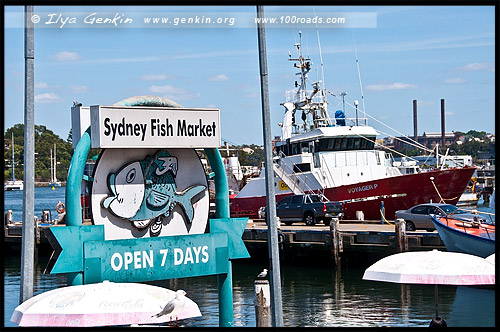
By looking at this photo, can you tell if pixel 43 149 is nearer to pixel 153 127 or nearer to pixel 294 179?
pixel 294 179

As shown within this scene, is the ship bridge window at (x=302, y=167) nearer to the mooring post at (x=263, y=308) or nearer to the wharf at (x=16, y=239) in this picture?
the wharf at (x=16, y=239)

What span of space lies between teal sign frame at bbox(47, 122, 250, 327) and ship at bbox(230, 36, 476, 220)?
2528cm

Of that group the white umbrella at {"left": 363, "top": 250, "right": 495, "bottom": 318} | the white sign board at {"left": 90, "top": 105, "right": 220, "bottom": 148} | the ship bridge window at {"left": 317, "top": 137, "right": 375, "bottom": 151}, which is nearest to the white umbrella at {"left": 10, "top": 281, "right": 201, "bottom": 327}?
the white sign board at {"left": 90, "top": 105, "right": 220, "bottom": 148}

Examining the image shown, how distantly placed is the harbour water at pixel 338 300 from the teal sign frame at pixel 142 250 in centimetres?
701

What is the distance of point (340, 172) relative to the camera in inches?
1676

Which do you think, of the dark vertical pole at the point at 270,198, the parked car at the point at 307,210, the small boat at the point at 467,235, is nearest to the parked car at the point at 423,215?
the small boat at the point at 467,235

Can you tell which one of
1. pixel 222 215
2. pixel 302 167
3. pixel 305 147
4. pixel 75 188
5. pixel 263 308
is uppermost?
pixel 305 147

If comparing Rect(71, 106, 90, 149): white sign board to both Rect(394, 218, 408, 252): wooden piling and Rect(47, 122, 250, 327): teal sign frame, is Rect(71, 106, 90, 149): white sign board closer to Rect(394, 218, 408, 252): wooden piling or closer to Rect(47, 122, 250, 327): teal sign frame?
Rect(47, 122, 250, 327): teal sign frame

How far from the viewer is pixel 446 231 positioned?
981 inches

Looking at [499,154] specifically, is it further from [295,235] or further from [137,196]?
[295,235]

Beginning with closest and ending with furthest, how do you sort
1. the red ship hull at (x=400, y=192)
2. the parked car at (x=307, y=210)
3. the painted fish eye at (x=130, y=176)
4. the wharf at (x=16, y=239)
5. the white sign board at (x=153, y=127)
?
1. the white sign board at (x=153, y=127)
2. the painted fish eye at (x=130, y=176)
3. the parked car at (x=307, y=210)
4. the wharf at (x=16, y=239)
5. the red ship hull at (x=400, y=192)

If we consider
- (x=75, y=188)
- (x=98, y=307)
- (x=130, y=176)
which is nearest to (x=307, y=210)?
(x=130, y=176)

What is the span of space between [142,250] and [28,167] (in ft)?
7.58

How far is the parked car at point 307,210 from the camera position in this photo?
35875mm
